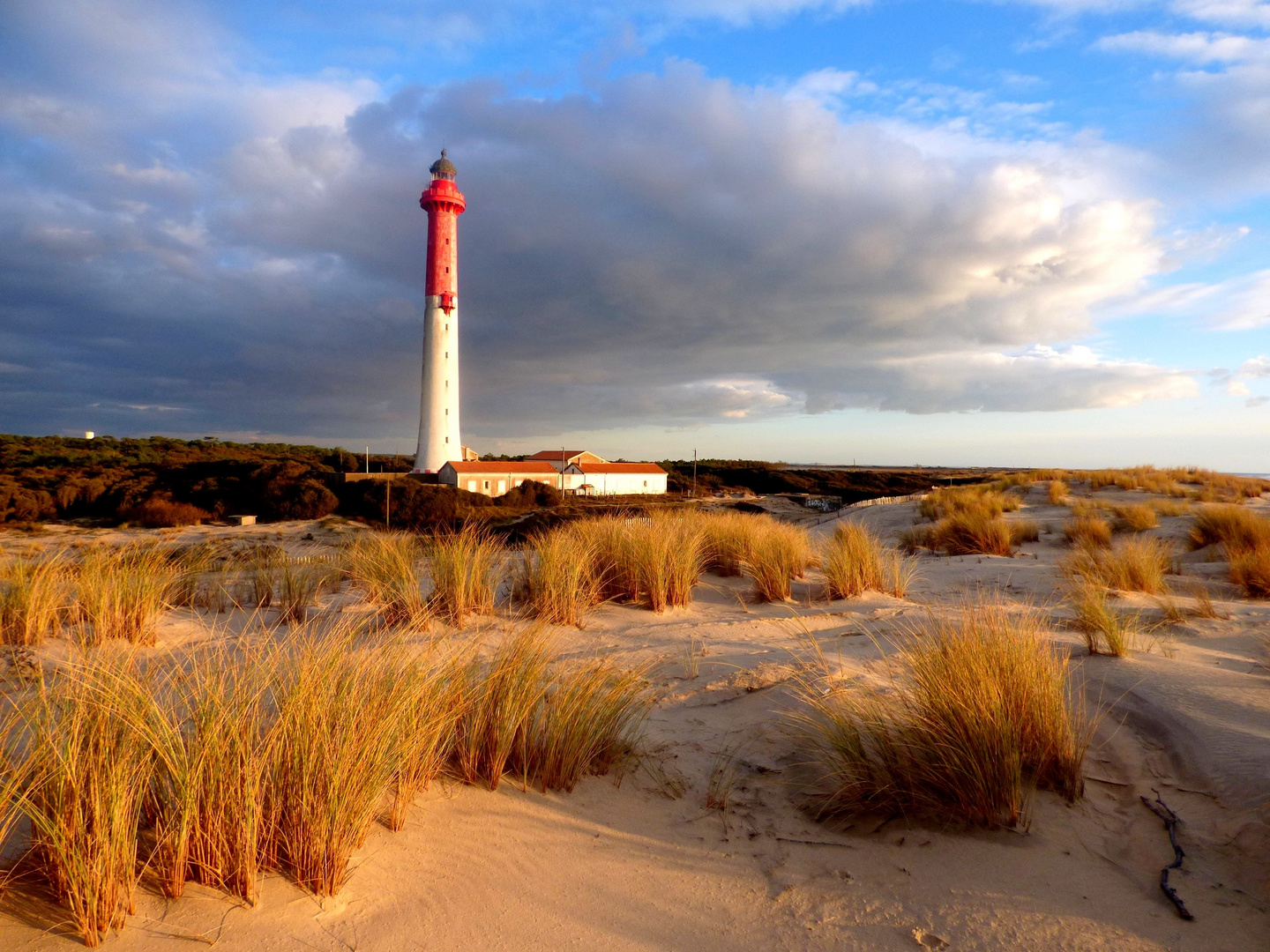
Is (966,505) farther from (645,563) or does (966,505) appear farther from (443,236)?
(443,236)

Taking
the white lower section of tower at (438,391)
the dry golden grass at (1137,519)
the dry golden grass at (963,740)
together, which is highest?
the white lower section of tower at (438,391)

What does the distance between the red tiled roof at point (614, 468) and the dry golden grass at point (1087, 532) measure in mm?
30938

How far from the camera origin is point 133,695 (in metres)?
2.60

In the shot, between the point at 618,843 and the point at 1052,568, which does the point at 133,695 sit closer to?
the point at 618,843

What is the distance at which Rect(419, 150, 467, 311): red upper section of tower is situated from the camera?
31.1 m

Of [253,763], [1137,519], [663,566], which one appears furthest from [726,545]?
[1137,519]

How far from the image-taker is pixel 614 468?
141 ft

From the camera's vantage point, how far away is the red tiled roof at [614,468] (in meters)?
42.0

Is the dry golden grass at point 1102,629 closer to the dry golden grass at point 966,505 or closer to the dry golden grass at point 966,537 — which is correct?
the dry golden grass at point 966,537

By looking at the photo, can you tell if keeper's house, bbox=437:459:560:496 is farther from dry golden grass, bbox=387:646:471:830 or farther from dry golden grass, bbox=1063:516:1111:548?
dry golden grass, bbox=387:646:471:830

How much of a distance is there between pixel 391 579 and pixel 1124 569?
26.4 feet

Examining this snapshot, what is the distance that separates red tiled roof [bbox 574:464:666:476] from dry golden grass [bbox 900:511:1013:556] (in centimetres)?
2932

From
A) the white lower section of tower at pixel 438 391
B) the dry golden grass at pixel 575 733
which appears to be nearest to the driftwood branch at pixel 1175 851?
the dry golden grass at pixel 575 733

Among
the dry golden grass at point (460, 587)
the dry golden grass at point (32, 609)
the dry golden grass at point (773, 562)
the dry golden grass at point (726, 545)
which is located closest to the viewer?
the dry golden grass at point (32, 609)
